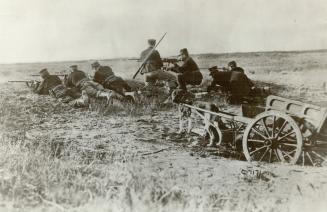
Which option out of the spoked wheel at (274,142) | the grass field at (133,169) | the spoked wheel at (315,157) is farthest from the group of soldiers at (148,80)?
the spoked wheel at (315,157)

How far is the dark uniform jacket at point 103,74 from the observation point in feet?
21.5

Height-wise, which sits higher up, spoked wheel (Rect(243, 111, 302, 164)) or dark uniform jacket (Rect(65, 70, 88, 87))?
dark uniform jacket (Rect(65, 70, 88, 87))

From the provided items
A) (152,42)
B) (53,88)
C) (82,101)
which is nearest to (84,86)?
(82,101)

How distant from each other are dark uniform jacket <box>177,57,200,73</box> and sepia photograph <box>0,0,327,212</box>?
35mm

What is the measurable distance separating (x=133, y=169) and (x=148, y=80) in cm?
236

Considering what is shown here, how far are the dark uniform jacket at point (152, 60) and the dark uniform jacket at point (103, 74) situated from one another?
1.99 ft

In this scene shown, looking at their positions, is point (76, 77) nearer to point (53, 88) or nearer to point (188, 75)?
point (53, 88)

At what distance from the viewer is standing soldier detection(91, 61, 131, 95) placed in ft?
21.5

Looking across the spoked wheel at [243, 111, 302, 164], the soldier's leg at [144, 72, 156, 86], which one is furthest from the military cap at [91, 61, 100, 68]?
the spoked wheel at [243, 111, 302, 164]

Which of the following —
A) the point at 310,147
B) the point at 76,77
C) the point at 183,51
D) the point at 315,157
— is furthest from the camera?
the point at 76,77

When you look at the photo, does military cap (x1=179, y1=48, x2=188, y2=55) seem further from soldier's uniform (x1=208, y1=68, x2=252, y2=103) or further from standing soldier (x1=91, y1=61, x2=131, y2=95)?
standing soldier (x1=91, y1=61, x2=131, y2=95)

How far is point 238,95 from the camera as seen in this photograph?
607 centimetres

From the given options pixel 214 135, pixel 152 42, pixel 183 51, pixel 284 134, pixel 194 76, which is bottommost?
pixel 214 135

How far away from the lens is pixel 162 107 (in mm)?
6004
